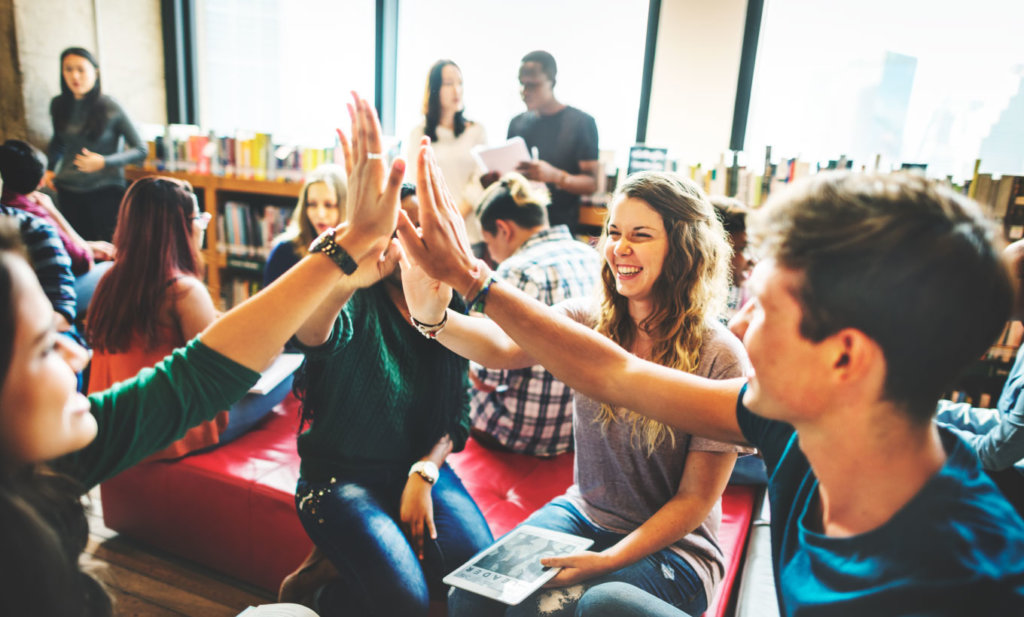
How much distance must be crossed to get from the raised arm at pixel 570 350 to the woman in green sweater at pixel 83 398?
0.08 metres

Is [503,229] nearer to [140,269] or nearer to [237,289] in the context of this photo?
[140,269]

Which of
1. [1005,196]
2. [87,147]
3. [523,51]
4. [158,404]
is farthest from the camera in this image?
[523,51]

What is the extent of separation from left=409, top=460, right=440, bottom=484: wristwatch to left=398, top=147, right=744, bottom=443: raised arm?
0.67m

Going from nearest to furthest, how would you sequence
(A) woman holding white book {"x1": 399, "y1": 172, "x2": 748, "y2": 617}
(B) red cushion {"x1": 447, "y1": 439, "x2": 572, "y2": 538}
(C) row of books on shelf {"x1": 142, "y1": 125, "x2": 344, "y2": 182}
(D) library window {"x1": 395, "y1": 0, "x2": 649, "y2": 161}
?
1. (A) woman holding white book {"x1": 399, "y1": 172, "x2": 748, "y2": 617}
2. (B) red cushion {"x1": 447, "y1": 439, "x2": 572, "y2": 538}
3. (D) library window {"x1": 395, "y1": 0, "x2": 649, "y2": 161}
4. (C) row of books on shelf {"x1": 142, "y1": 125, "x2": 344, "y2": 182}

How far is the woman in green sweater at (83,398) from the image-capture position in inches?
27.4

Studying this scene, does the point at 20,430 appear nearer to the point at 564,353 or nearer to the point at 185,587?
the point at 564,353

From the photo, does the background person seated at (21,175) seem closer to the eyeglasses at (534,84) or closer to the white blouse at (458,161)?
the white blouse at (458,161)

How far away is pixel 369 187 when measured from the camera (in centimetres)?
105

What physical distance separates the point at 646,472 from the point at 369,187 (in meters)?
0.90

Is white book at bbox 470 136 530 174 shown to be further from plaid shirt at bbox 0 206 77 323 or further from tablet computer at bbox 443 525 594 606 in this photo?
tablet computer at bbox 443 525 594 606

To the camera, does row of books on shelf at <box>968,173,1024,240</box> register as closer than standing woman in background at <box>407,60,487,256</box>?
Yes

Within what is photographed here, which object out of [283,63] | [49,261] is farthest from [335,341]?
[283,63]

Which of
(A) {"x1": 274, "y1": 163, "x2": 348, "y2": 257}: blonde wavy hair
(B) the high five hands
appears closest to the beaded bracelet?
(B) the high five hands

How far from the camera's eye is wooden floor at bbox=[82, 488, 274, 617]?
195cm
